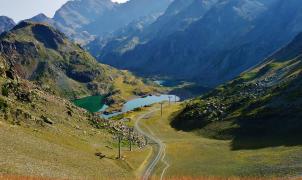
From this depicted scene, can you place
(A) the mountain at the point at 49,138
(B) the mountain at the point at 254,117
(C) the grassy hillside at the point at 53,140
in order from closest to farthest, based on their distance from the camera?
(A) the mountain at the point at 49,138, (C) the grassy hillside at the point at 53,140, (B) the mountain at the point at 254,117

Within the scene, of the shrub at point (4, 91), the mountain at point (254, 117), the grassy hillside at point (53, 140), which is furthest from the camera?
the mountain at point (254, 117)

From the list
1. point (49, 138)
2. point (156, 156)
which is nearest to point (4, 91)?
point (49, 138)

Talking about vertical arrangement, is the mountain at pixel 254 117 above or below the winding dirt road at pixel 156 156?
above

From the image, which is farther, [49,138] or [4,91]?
[4,91]

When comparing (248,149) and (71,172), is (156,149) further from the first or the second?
(71,172)

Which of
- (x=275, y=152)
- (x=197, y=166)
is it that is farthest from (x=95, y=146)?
(x=275, y=152)

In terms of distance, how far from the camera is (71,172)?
80.1 m

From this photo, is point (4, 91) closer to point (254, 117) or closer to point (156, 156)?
point (156, 156)

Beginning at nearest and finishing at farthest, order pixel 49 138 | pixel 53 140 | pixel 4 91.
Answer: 1. pixel 53 140
2. pixel 49 138
3. pixel 4 91

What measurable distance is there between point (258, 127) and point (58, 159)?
74.8 meters

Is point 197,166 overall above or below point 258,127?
below

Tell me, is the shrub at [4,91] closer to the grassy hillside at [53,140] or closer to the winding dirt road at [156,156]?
the grassy hillside at [53,140]

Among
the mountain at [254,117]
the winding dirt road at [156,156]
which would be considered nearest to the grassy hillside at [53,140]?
the winding dirt road at [156,156]

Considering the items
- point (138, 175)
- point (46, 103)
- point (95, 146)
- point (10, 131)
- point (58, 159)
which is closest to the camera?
point (58, 159)
